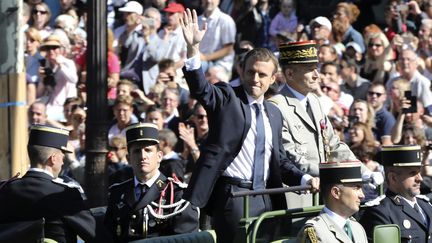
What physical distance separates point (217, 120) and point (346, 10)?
27.8ft

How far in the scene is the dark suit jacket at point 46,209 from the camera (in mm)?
8766

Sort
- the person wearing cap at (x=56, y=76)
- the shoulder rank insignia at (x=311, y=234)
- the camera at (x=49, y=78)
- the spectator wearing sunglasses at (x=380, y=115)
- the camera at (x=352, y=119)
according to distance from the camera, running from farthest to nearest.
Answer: the camera at (x=49, y=78) → the person wearing cap at (x=56, y=76) → the spectator wearing sunglasses at (x=380, y=115) → the camera at (x=352, y=119) → the shoulder rank insignia at (x=311, y=234)

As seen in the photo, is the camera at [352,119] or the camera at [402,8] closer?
the camera at [352,119]

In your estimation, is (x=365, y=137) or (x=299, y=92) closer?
(x=299, y=92)

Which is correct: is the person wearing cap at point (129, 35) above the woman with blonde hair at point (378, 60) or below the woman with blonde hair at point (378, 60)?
above

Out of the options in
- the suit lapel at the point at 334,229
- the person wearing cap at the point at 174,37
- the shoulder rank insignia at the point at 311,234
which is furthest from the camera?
the person wearing cap at the point at 174,37

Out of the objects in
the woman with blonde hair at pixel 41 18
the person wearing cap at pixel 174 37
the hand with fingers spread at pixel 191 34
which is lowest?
the hand with fingers spread at pixel 191 34

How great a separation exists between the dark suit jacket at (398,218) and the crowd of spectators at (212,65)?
8.87ft

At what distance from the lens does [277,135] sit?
9055 mm

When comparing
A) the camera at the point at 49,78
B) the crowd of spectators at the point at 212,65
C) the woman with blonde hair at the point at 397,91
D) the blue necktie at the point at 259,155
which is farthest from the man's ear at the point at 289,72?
the camera at the point at 49,78

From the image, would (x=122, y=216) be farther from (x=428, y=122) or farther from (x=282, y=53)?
(x=428, y=122)

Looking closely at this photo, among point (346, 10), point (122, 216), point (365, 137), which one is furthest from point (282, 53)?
point (346, 10)

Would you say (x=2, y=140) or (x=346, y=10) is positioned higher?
(x=346, y=10)

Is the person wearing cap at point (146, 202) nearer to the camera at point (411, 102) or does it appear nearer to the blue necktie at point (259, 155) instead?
the blue necktie at point (259, 155)
